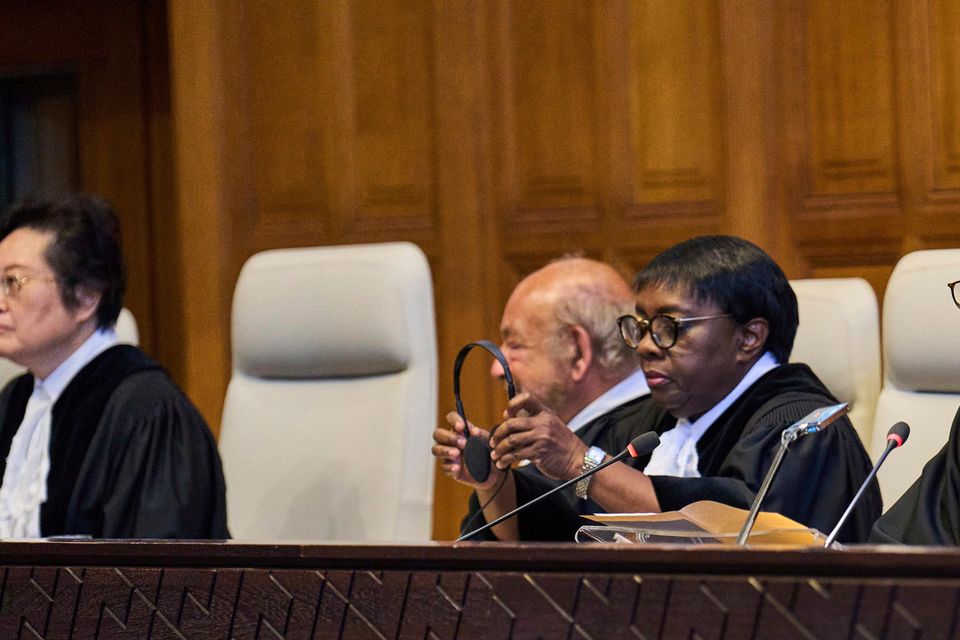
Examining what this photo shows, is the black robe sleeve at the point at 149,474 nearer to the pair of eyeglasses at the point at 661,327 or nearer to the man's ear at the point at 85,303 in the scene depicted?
the man's ear at the point at 85,303

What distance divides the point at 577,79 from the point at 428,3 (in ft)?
1.70

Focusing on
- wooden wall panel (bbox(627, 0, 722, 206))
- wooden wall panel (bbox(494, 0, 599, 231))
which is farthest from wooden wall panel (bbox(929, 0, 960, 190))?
wooden wall panel (bbox(494, 0, 599, 231))

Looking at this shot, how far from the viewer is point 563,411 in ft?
8.96

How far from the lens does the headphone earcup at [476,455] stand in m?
2.18

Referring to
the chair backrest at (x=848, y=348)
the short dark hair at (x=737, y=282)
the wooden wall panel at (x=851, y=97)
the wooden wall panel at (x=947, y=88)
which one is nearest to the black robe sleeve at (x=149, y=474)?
the short dark hair at (x=737, y=282)

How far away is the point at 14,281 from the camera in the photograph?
273 centimetres

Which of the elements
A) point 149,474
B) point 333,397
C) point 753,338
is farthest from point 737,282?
point 149,474

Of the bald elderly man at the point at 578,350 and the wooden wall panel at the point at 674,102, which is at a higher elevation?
the wooden wall panel at the point at 674,102

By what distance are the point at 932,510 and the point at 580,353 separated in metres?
0.94

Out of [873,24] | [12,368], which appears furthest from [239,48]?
[873,24]

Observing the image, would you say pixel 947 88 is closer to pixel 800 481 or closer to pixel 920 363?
pixel 920 363

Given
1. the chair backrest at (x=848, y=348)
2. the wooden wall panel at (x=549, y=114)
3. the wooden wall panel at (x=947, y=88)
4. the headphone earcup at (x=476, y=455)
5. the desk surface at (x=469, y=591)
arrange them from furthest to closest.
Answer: the wooden wall panel at (x=549, y=114), the wooden wall panel at (x=947, y=88), the chair backrest at (x=848, y=348), the headphone earcup at (x=476, y=455), the desk surface at (x=469, y=591)

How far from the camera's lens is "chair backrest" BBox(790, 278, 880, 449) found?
2410 mm

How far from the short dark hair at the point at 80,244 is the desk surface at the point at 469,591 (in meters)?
1.47
